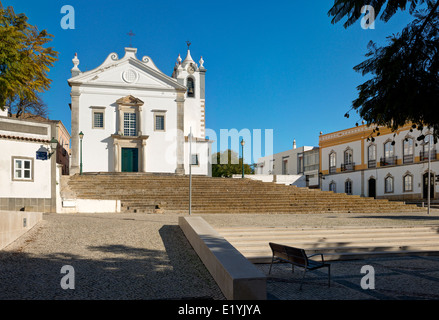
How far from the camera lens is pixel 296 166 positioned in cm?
4947

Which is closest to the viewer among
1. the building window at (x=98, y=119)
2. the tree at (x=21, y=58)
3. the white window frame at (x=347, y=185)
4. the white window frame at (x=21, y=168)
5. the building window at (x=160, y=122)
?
the tree at (x=21, y=58)

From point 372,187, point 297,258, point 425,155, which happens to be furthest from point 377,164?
point 297,258

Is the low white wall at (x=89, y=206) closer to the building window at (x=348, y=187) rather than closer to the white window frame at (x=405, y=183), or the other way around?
the white window frame at (x=405, y=183)

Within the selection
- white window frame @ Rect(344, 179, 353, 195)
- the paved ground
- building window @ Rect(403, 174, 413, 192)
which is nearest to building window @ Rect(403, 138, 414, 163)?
building window @ Rect(403, 174, 413, 192)

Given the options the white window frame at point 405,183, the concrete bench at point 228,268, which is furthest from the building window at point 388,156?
the concrete bench at point 228,268

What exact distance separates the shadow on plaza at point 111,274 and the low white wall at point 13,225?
552 millimetres

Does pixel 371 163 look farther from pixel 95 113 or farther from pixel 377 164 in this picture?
pixel 95 113

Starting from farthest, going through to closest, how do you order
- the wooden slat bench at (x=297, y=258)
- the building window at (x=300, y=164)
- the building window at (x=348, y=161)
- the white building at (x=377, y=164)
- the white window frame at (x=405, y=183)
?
1. the building window at (x=300, y=164)
2. the building window at (x=348, y=161)
3. the white window frame at (x=405, y=183)
4. the white building at (x=377, y=164)
5. the wooden slat bench at (x=297, y=258)

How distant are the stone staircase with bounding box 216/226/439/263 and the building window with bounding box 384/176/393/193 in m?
25.0

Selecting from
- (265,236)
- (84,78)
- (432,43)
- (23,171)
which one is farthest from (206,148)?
(432,43)

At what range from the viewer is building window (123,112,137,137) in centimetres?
2909

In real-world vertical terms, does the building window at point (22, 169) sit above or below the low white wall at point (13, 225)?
above

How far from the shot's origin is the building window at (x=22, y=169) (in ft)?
52.2

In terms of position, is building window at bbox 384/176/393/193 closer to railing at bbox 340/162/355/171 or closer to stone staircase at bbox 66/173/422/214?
railing at bbox 340/162/355/171
